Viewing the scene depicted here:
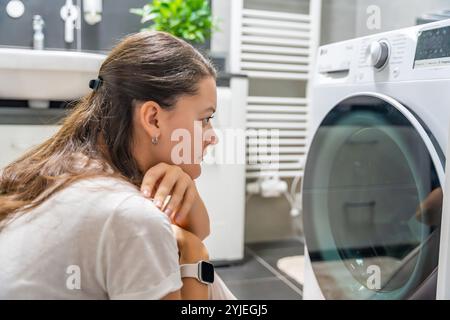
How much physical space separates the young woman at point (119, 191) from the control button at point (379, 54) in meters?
0.39

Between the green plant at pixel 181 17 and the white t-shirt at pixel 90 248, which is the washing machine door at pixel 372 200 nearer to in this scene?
the green plant at pixel 181 17

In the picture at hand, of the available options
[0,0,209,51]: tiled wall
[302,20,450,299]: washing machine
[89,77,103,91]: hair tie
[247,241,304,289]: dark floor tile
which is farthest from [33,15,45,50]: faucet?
[247,241,304,289]: dark floor tile

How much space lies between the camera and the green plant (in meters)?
0.77

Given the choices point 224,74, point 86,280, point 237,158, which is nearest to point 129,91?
point 86,280

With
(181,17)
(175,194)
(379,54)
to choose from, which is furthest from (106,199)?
(379,54)

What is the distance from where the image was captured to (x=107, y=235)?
0.53m

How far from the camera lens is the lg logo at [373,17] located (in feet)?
3.33

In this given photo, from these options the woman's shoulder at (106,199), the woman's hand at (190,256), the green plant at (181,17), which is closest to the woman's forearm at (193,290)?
the woman's hand at (190,256)

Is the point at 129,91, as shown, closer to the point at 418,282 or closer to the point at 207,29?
the point at 207,29

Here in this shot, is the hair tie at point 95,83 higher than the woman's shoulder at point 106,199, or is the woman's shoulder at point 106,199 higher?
the hair tie at point 95,83

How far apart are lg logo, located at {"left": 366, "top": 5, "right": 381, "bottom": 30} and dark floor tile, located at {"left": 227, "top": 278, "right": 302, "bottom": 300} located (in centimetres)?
70

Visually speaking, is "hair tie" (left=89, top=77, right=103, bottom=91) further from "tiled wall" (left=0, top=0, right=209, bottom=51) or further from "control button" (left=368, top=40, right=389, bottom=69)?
"control button" (left=368, top=40, right=389, bottom=69)

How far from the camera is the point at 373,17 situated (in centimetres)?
110
